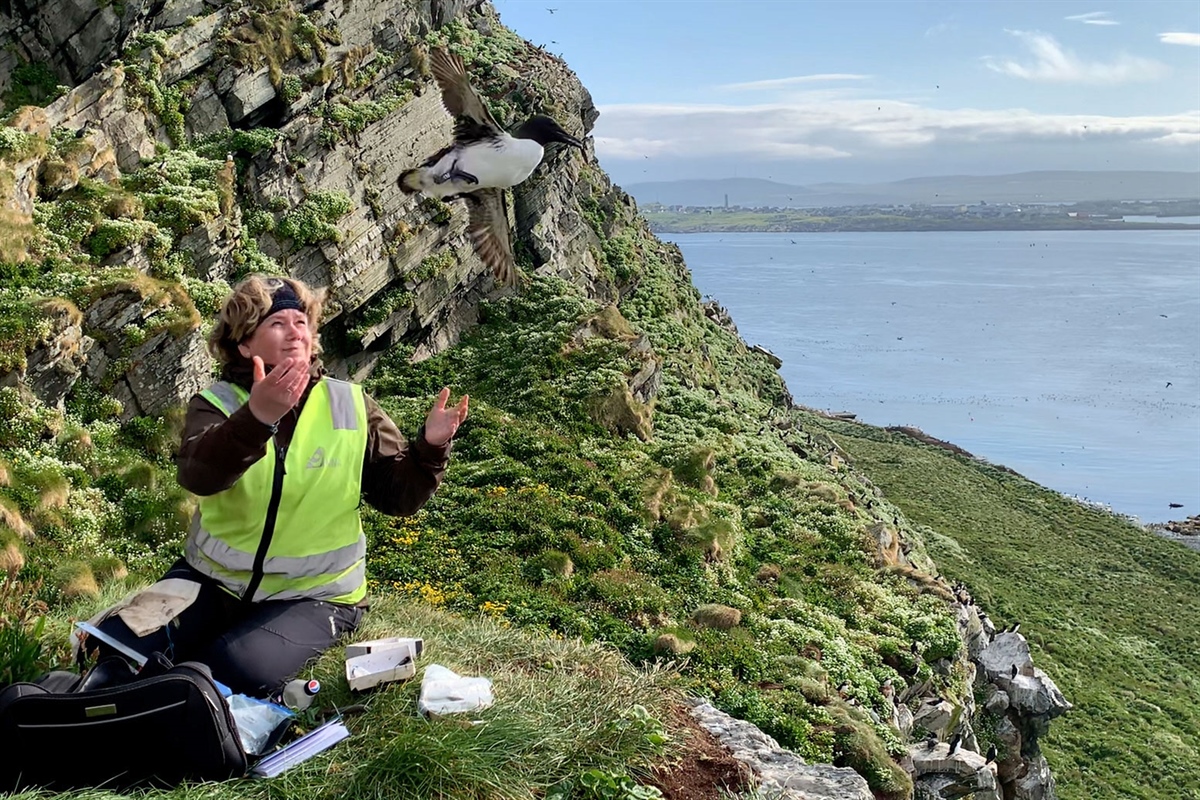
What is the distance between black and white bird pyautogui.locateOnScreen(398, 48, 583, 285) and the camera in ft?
20.6

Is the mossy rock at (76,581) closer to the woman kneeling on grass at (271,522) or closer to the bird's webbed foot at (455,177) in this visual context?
the woman kneeling on grass at (271,522)

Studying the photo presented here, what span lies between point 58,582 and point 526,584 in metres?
4.46

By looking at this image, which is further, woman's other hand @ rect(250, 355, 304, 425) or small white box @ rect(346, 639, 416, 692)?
small white box @ rect(346, 639, 416, 692)

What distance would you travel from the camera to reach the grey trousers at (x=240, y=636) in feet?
12.4

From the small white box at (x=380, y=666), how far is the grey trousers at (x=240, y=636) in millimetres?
210

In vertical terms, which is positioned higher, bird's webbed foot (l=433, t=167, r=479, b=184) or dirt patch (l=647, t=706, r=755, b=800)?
bird's webbed foot (l=433, t=167, r=479, b=184)

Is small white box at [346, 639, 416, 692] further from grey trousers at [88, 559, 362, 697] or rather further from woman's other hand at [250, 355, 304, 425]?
woman's other hand at [250, 355, 304, 425]

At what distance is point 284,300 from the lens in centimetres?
392

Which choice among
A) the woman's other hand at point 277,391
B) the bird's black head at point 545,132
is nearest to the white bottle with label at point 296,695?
the woman's other hand at point 277,391

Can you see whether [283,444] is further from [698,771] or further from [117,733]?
[698,771]

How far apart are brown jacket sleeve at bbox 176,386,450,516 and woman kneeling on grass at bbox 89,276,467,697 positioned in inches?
0.5

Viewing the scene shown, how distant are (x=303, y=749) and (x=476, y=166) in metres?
4.24

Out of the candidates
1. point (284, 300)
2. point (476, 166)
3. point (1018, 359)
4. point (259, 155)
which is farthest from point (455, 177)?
point (1018, 359)

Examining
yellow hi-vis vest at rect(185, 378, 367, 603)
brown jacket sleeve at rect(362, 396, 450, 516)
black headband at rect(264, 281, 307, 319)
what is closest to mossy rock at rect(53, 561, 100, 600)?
yellow hi-vis vest at rect(185, 378, 367, 603)
